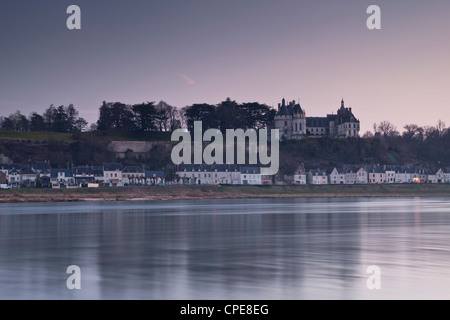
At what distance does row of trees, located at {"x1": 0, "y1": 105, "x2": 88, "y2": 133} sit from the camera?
107m

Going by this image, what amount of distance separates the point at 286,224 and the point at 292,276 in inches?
626

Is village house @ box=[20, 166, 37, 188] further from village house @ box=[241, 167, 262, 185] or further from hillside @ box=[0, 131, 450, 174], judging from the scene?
village house @ box=[241, 167, 262, 185]

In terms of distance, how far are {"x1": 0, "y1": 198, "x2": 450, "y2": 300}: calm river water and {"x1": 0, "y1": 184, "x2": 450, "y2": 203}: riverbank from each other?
31142 mm

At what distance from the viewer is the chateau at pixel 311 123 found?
11175cm

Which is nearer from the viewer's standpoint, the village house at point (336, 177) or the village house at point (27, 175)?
the village house at point (27, 175)

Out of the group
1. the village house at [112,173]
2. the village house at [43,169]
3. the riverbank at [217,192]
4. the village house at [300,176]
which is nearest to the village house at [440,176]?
the riverbank at [217,192]

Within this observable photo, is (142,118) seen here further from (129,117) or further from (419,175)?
(419,175)

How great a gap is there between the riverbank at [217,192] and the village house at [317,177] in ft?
31.2

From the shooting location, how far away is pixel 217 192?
239 feet

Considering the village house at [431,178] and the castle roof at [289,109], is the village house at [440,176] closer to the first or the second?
the village house at [431,178]

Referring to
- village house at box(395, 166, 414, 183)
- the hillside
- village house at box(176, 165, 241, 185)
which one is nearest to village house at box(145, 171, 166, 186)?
village house at box(176, 165, 241, 185)

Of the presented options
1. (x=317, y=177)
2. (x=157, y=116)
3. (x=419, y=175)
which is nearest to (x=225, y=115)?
(x=157, y=116)

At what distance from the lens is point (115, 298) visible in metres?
13.2

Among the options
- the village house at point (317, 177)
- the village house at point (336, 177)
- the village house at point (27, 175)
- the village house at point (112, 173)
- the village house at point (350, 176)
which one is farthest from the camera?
the village house at point (350, 176)
